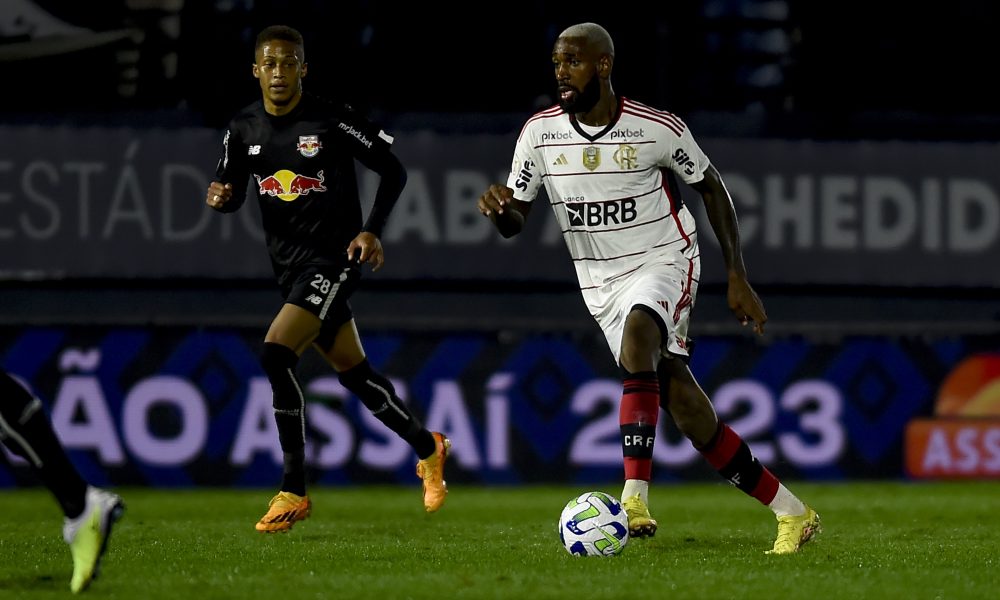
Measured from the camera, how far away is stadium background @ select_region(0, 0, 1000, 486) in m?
10.1

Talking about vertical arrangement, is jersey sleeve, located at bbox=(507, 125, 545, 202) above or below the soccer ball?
above

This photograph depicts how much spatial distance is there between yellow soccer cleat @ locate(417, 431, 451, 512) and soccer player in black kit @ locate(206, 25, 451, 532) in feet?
0.92

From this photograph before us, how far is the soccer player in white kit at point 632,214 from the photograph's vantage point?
585 centimetres

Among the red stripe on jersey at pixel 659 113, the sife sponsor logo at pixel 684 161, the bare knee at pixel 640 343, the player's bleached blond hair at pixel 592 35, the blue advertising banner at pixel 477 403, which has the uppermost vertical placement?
the player's bleached blond hair at pixel 592 35

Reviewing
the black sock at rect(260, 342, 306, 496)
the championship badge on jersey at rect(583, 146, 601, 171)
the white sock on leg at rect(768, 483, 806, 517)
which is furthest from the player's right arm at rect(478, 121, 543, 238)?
the white sock on leg at rect(768, 483, 806, 517)

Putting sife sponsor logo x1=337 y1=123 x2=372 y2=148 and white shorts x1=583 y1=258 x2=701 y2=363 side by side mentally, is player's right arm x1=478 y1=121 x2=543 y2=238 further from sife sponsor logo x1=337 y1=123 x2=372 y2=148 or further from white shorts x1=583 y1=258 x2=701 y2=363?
sife sponsor logo x1=337 y1=123 x2=372 y2=148

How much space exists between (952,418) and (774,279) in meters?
1.51

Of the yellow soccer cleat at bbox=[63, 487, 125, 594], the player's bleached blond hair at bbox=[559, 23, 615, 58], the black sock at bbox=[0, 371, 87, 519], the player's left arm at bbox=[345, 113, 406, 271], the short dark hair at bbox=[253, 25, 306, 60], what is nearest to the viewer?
the yellow soccer cleat at bbox=[63, 487, 125, 594]

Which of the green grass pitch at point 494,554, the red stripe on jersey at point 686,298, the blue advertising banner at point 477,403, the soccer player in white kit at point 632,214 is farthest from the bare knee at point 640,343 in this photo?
the blue advertising banner at point 477,403

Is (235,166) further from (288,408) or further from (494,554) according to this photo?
(494,554)

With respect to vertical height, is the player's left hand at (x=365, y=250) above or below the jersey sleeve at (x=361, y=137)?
below

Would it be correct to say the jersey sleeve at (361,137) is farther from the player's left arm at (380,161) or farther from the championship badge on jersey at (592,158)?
the championship badge on jersey at (592,158)

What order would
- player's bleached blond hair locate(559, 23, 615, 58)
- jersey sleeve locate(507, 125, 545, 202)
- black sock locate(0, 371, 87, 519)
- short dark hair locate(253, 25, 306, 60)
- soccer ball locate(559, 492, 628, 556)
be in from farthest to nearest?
short dark hair locate(253, 25, 306, 60)
jersey sleeve locate(507, 125, 545, 202)
player's bleached blond hair locate(559, 23, 615, 58)
soccer ball locate(559, 492, 628, 556)
black sock locate(0, 371, 87, 519)

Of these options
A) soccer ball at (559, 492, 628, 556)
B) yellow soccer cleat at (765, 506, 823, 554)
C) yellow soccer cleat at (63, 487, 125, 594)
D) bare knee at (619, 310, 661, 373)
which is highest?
bare knee at (619, 310, 661, 373)
